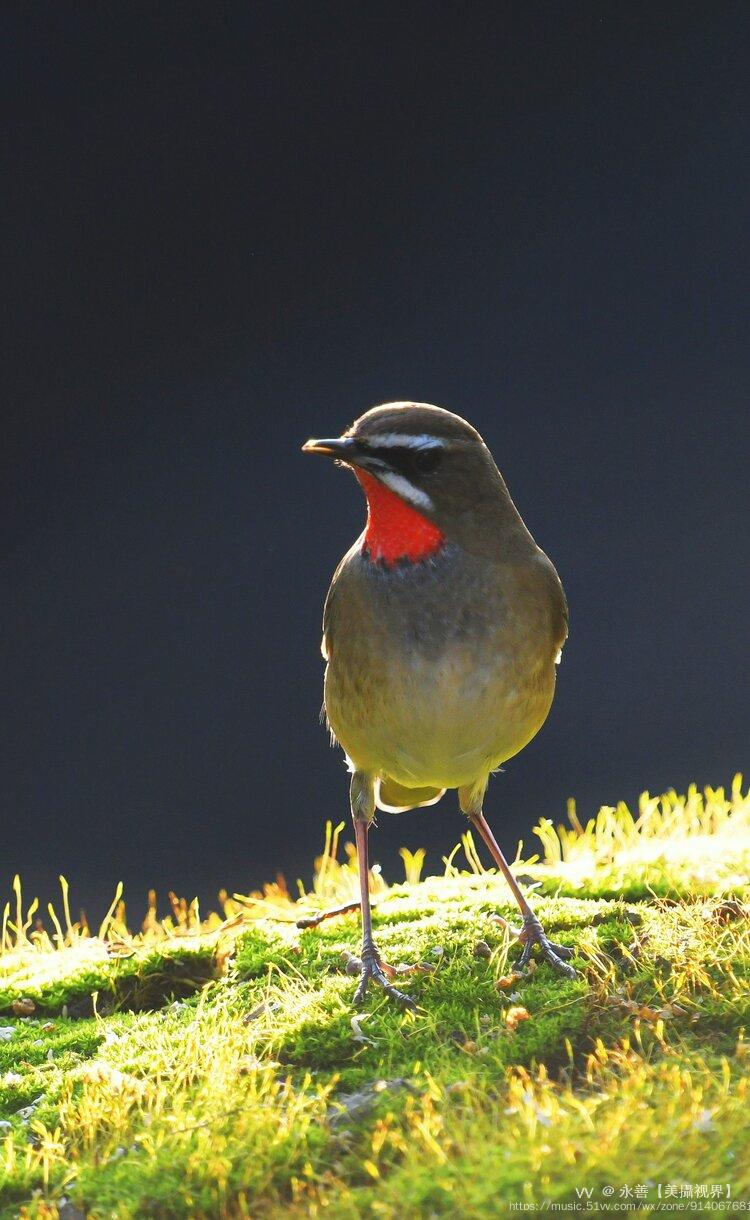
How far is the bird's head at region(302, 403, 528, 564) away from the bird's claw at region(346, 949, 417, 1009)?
1.56m

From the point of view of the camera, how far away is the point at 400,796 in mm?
5707

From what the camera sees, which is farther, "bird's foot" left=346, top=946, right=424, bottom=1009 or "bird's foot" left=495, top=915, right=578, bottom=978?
"bird's foot" left=495, top=915, right=578, bottom=978

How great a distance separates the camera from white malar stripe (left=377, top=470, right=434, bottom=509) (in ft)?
15.3

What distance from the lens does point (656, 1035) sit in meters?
4.18

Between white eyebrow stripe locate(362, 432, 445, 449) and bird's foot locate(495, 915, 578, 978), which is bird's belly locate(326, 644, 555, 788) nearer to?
bird's foot locate(495, 915, 578, 978)

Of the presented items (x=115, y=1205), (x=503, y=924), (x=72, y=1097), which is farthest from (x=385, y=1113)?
(x=503, y=924)

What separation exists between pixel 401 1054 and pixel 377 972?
0.65m

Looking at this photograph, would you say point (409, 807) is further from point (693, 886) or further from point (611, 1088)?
point (611, 1088)

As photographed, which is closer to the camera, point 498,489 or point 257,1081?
point 257,1081

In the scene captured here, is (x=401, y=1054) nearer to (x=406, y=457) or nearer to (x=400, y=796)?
(x=400, y=796)

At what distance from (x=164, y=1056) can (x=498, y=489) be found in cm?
242

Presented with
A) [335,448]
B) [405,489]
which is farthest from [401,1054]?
[335,448]

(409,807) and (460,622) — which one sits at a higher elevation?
(460,622)

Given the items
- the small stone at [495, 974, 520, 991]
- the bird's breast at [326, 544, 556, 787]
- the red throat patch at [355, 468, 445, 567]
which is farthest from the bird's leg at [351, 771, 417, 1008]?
the red throat patch at [355, 468, 445, 567]
